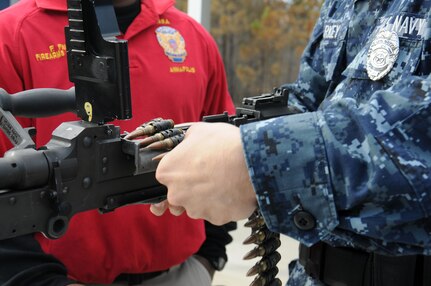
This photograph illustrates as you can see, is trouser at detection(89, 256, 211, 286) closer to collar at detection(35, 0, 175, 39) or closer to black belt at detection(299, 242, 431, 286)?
black belt at detection(299, 242, 431, 286)

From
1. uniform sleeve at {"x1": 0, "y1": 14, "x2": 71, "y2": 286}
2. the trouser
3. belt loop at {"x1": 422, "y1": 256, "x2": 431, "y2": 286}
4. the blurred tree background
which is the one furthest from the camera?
the blurred tree background

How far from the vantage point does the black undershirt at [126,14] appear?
77.2 inches

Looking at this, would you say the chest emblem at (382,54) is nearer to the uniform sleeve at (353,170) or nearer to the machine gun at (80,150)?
the uniform sleeve at (353,170)

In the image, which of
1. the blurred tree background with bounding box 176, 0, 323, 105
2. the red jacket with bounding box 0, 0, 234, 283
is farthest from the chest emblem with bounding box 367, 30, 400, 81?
the blurred tree background with bounding box 176, 0, 323, 105

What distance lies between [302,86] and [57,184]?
83 centimetres

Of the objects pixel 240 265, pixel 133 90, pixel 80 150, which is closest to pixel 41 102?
pixel 80 150

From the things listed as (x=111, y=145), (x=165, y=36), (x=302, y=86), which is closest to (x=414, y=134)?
(x=111, y=145)

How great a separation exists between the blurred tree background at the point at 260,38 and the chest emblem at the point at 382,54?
368 centimetres

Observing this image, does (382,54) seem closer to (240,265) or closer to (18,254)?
(18,254)

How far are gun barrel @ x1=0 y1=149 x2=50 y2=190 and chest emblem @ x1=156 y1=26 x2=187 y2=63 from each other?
108 cm

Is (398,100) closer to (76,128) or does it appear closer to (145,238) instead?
(76,128)

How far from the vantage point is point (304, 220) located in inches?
35.2

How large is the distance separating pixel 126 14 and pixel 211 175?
1247 millimetres

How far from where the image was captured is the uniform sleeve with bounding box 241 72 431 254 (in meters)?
0.83
